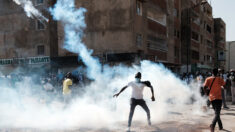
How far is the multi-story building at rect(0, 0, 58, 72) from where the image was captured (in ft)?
86.4

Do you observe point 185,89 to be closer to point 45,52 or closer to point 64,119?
point 64,119

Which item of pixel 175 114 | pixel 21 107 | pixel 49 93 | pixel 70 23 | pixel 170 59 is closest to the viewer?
pixel 175 114

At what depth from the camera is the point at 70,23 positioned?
2302 cm

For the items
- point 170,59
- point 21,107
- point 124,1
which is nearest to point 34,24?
point 124,1

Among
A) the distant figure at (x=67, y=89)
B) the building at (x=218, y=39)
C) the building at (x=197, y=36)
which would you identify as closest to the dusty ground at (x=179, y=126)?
the distant figure at (x=67, y=89)

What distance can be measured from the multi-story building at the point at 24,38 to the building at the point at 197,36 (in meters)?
15.6

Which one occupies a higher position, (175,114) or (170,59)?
(170,59)

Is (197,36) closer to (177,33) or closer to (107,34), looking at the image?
(177,33)

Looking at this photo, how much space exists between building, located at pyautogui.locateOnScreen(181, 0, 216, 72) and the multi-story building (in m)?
15.6

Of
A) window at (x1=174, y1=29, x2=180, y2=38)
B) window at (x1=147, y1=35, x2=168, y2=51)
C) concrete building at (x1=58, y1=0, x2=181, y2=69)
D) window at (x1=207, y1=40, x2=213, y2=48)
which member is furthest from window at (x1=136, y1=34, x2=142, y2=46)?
window at (x1=207, y1=40, x2=213, y2=48)

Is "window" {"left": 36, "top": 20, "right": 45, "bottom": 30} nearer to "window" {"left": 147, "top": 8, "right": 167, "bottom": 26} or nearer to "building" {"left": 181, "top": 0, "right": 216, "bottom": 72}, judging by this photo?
"window" {"left": 147, "top": 8, "right": 167, "bottom": 26}

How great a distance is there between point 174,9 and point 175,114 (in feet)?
84.0

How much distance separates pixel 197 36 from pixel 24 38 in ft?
90.5

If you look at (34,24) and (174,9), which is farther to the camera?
(174,9)
